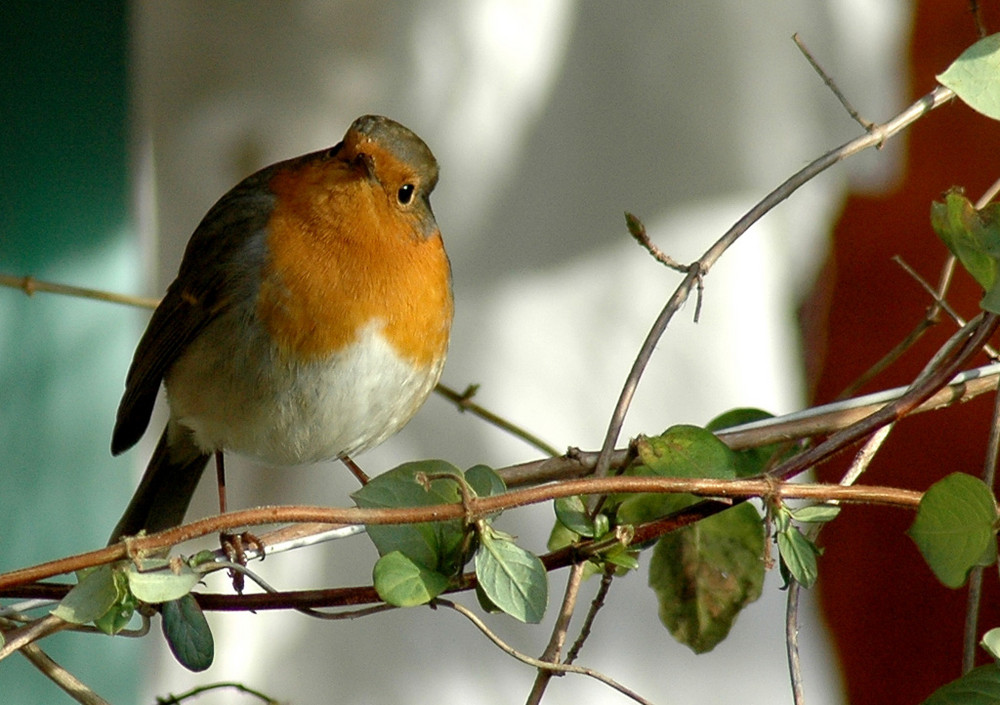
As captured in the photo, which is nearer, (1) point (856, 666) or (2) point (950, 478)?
(2) point (950, 478)

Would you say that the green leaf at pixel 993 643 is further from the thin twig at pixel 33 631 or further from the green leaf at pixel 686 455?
the thin twig at pixel 33 631

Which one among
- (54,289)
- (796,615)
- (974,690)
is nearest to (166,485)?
(54,289)

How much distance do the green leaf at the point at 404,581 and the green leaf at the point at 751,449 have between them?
454 millimetres

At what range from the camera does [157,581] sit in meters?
0.84

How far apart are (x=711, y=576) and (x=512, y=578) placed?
0.46 m

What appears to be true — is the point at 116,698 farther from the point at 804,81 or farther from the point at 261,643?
the point at 804,81

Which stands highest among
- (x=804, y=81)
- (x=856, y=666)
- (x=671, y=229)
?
(x=804, y=81)

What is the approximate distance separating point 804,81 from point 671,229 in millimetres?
426

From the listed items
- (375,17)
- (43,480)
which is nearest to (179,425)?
(43,480)

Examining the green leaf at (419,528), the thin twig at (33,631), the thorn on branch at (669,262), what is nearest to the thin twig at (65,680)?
the thin twig at (33,631)

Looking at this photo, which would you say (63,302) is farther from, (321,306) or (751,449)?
(751,449)

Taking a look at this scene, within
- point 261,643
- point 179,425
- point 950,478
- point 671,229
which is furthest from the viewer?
point 261,643

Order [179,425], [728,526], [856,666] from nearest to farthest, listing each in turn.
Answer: [728,526]
[179,425]
[856,666]

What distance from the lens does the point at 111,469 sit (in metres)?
2.68
